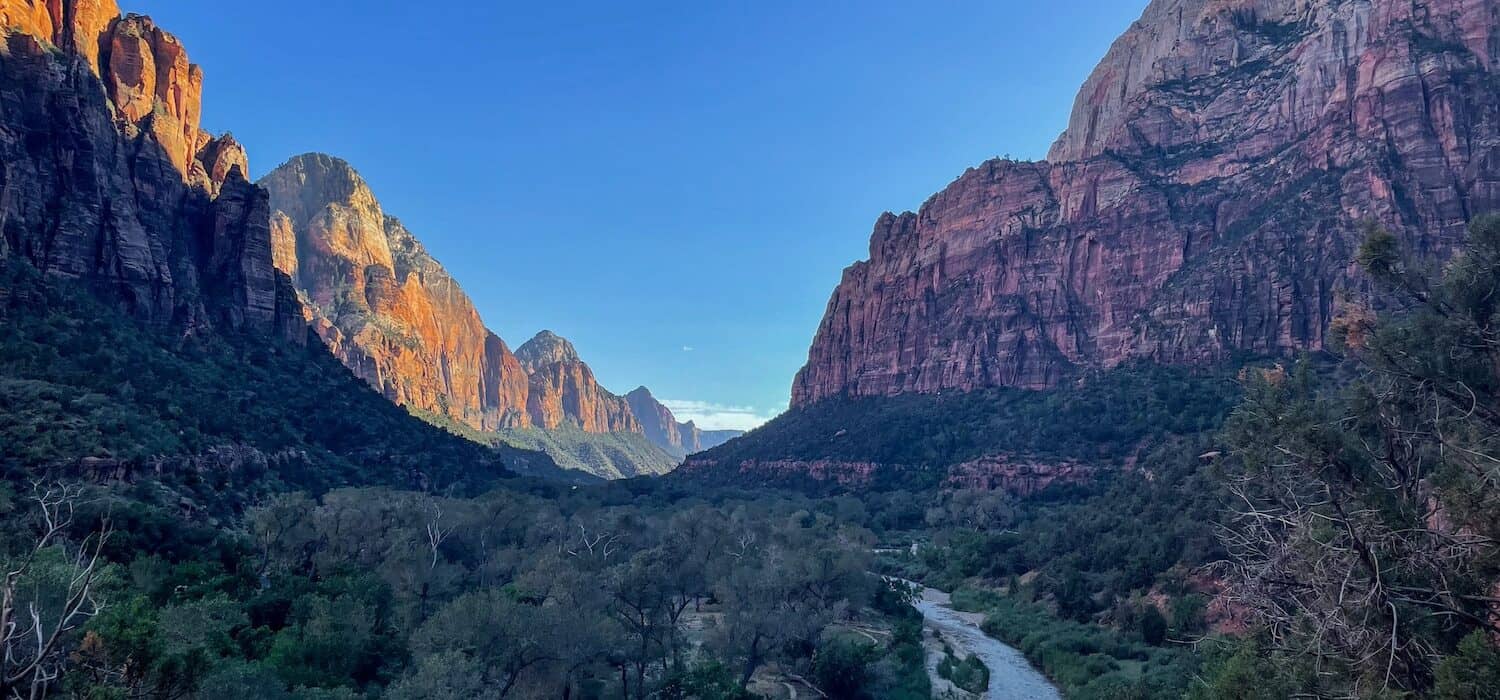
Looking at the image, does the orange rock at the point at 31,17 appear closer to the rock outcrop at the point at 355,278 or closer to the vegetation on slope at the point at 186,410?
the vegetation on slope at the point at 186,410

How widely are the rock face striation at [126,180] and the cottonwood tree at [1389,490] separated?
5871 centimetres

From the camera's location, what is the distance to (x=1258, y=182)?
72562 mm

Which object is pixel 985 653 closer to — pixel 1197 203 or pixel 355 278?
pixel 1197 203

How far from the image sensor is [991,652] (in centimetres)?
3381

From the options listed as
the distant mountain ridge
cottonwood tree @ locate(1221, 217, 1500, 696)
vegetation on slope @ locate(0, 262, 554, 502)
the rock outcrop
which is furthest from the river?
the distant mountain ridge

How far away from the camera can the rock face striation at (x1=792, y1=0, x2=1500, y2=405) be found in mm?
60656

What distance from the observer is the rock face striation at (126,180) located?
46.0 m

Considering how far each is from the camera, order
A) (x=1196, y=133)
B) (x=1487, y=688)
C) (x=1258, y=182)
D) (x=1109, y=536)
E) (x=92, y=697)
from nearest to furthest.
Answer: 1. (x=1487, y=688)
2. (x=92, y=697)
3. (x=1109, y=536)
4. (x=1258, y=182)
5. (x=1196, y=133)

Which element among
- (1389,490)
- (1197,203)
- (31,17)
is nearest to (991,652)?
(1389,490)

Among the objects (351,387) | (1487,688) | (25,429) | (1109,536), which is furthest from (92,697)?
(351,387)

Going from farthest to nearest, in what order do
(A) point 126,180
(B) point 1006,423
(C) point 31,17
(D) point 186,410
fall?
(B) point 1006,423
(A) point 126,180
(C) point 31,17
(D) point 186,410

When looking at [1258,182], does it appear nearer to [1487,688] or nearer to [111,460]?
[1487,688]

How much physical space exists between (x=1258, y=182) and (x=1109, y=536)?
5255 centimetres

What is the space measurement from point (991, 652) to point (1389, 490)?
25.9m
